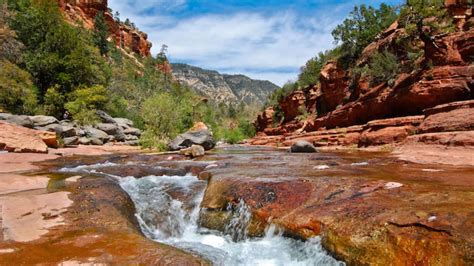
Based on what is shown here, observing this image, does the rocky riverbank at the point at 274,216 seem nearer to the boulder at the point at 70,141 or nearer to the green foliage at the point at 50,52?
the boulder at the point at 70,141

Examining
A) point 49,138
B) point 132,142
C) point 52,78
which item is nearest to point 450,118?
point 49,138

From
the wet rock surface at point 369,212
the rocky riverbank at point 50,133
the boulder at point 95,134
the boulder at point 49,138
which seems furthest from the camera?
the boulder at point 95,134

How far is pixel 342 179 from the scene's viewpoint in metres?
7.78

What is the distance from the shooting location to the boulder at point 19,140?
608 inches

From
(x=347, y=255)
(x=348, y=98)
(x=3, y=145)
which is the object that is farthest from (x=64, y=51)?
(x=347, y=255)

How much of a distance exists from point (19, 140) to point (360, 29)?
126ft

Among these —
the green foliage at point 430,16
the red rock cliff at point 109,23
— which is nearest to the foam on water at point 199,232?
the green foliage at point 430,16

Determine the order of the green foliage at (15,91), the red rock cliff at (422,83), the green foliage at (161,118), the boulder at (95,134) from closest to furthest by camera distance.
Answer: the red rock cliff at (422,83) < the green foliage at (15,91) < the boulder at (95,134) < the green foliage at (161,118)

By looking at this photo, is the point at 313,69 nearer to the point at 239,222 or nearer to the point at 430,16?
the point at 430,16

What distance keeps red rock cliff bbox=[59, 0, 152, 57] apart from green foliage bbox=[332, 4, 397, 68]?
2429 inches

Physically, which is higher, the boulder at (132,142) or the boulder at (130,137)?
the boulder at (130,137)

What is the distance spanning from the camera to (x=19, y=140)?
52.3ft

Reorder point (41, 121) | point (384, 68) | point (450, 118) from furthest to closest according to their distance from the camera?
point (384, 68) < point (41, 121) < point (450, 118)

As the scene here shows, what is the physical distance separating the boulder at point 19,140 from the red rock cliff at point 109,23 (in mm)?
69711
